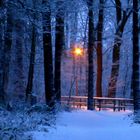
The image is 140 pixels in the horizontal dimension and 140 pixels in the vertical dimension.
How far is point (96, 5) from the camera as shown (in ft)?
89.4

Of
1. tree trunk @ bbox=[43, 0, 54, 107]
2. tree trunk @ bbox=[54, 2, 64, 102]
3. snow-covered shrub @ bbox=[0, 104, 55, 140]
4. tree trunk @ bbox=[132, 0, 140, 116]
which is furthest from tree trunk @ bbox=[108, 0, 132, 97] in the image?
snow-covered shrub @ bbox=[0, 104, 55, 140]

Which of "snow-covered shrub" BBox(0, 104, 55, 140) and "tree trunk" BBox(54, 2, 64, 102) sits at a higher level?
"tree trunk" BBox(54, 2, 64, 102)

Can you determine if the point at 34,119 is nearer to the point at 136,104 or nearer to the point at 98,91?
the point at 136,104

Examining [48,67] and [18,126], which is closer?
[18,126]

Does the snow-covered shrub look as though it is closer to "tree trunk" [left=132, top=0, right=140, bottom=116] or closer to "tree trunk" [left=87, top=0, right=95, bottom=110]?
"tree trunk" [left=132, top=0, right=140, bottom=116]

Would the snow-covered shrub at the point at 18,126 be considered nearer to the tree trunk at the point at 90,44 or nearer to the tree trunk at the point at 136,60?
the tree trunk at the point at 136,60

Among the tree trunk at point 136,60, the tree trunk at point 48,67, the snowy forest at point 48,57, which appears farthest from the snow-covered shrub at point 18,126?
the tree trunk at point 136,60

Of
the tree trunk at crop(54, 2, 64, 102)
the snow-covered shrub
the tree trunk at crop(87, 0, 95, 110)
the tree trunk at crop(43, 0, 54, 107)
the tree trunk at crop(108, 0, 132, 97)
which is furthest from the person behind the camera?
the tree trunk at crop(108, 0, 132, 97)

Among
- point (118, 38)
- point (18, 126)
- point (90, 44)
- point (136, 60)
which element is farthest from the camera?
point (118, 38)

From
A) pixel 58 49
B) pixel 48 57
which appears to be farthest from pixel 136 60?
pixel 58 49

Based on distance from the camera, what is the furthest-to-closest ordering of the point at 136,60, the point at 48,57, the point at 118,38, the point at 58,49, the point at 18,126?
the point at 118,38 < the point at 58,49 < the point at 48,57 < the point at 136,60 < the point at 18,126

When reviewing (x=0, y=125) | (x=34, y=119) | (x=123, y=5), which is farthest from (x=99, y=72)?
(x=0, y=125)

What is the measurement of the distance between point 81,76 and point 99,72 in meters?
20.2

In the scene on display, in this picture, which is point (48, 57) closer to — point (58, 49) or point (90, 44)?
point (58, 49)
